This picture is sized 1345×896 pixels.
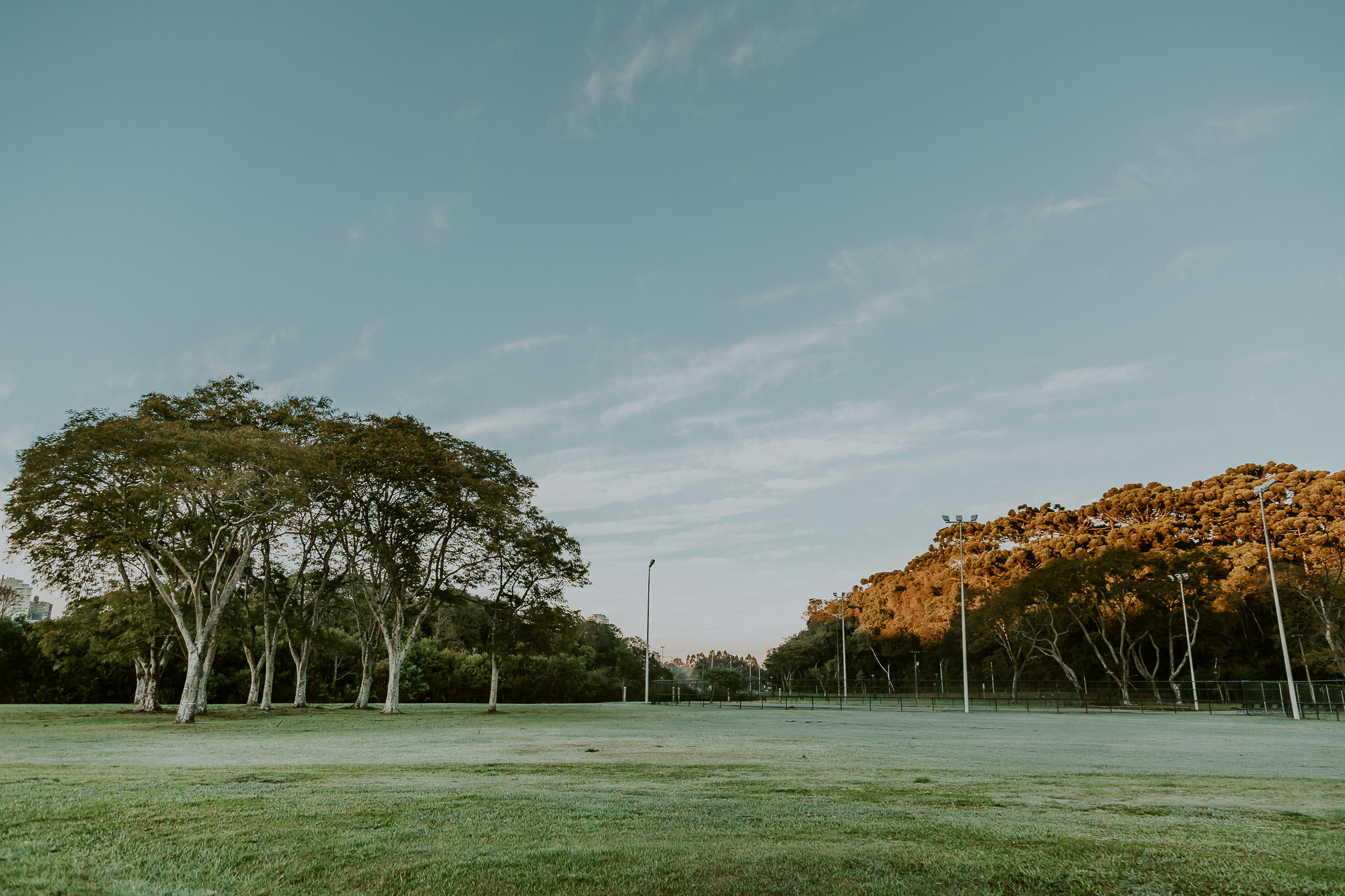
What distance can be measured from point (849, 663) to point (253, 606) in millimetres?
56074

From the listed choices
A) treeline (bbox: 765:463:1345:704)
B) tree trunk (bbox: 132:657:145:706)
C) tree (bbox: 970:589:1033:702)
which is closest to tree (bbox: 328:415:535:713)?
tree trunk (bbox: 132:657:145:706)

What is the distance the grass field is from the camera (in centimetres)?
447

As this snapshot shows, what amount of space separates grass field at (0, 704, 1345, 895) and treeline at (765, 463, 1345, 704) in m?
41.6

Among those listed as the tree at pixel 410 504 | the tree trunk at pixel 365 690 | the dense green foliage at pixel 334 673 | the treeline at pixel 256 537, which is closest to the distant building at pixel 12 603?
the dense green foliage at pixel 334 673

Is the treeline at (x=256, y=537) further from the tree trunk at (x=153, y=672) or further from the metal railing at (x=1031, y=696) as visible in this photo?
the metal railing at (x=1031, y=696)

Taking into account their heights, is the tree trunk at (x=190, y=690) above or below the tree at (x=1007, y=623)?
below

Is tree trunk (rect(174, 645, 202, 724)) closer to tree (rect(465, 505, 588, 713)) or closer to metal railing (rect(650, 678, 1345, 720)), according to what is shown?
tree (rect(465, 505, 588, 713))

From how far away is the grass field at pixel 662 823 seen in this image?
4.47 meters

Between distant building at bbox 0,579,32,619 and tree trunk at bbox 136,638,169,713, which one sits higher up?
distant building at bbox 0,579,32,619

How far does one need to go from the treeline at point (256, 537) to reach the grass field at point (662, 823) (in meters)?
13.2

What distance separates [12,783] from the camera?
7.96 metres

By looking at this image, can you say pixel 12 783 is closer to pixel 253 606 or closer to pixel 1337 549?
pixel 253 606

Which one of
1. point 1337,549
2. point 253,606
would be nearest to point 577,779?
point 253,606

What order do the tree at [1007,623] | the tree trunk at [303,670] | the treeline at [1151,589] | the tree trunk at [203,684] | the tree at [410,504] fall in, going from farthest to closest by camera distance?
the tree at [1007,623] → the treeline at [1151,589] → the tree trunk at [303,670] → the tree at [410,504] → the tree trunk at [203,684]
